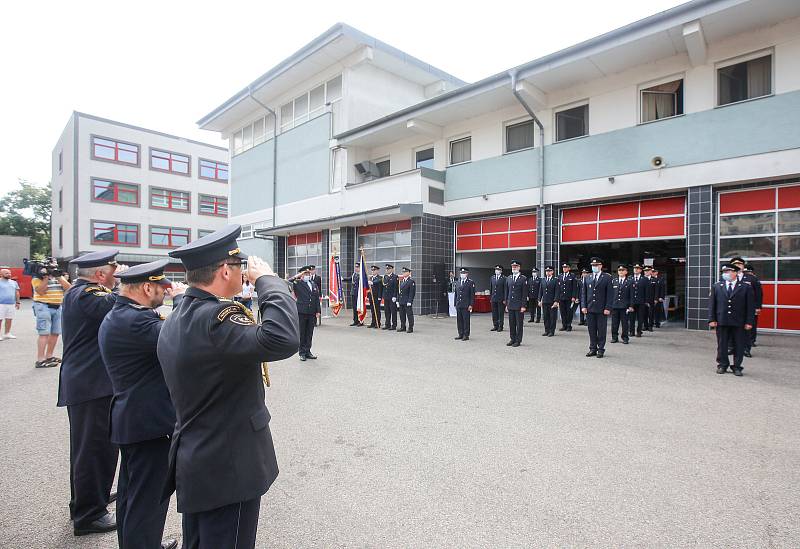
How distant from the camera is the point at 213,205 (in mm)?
42875

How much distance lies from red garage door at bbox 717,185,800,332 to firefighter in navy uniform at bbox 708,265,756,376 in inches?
209

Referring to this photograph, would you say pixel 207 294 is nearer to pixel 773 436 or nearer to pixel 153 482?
pixel 153 482

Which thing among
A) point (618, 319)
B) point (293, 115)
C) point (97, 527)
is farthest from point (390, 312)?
point (293, 115)

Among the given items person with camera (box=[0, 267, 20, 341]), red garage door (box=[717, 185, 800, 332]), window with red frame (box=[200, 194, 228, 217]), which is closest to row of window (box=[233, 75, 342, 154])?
window with red frame (box=[200, 194, 228, 217])

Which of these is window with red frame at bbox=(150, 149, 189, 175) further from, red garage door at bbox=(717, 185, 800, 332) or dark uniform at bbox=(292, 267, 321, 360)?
red garage door at bbox=(717, 185, 800, 332)

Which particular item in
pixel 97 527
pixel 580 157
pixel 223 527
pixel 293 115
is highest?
pixel 293 115

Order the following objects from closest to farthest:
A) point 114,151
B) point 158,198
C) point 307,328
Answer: point 307,328, point 114,151, point 158,198

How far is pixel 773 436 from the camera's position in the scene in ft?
14.5

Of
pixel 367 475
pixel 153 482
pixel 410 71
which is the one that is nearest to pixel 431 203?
pixel 410 71

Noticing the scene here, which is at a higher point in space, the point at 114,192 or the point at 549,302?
the point at 114,192

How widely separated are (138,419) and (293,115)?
24.1m

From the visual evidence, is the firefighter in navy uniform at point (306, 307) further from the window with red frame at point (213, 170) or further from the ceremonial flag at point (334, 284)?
the window with red frame at point (213, 170)

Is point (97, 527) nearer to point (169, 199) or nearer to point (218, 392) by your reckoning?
point (218, 392)

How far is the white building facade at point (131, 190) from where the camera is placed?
34938mm
